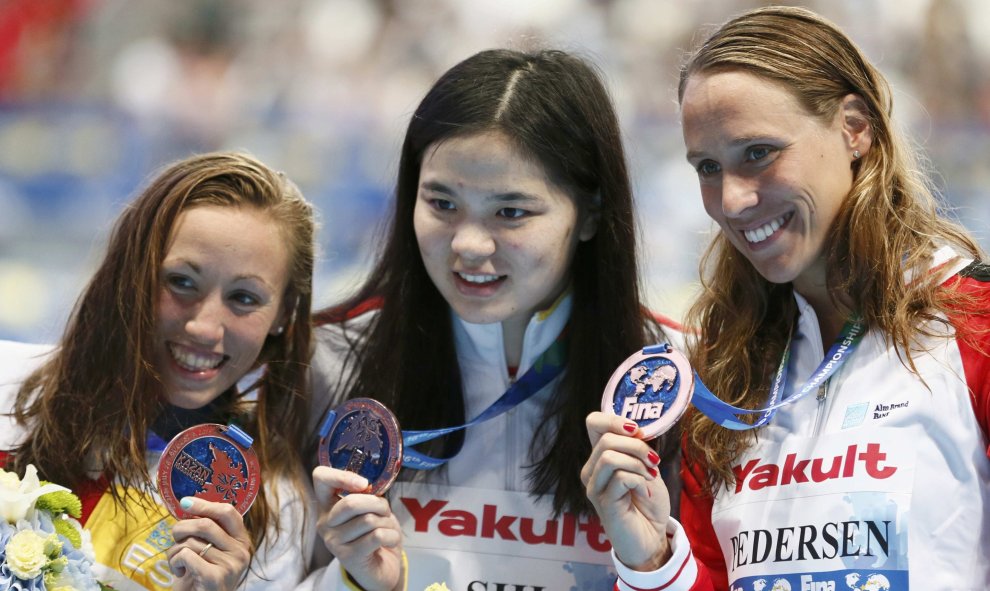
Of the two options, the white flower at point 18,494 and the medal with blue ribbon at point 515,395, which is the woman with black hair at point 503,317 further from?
the white flower at point 18,494

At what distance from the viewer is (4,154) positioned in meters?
6.69

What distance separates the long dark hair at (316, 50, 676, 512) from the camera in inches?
105

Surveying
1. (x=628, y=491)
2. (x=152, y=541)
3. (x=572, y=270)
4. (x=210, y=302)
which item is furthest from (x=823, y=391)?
(x=152, y=541)

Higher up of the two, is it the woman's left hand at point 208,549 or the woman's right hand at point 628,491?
the woman's right hand at point 628,491

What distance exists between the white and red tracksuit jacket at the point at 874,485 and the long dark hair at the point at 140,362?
908mm

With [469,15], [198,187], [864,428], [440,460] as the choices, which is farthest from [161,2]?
[864,428]

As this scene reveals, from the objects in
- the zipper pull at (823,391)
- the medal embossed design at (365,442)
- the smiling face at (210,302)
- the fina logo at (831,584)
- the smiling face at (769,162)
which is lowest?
the fina logo at (831,584)

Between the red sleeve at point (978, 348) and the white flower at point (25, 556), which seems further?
the red sleeve at point (978, 348)

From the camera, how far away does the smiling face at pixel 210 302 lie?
2.67 metres

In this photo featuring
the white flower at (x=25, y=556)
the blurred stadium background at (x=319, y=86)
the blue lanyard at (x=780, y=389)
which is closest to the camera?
the white flower at (x=25, y=556)

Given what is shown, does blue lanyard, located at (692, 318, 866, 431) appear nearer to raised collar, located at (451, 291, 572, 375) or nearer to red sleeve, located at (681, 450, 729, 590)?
red sleeve, located at (681, 450, 729, 590)

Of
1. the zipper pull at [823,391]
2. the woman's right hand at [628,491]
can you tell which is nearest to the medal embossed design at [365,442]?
the woman's right hand at [628,491]

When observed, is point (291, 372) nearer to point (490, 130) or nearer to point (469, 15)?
point (490, 130)

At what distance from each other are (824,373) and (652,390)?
1.28ft
